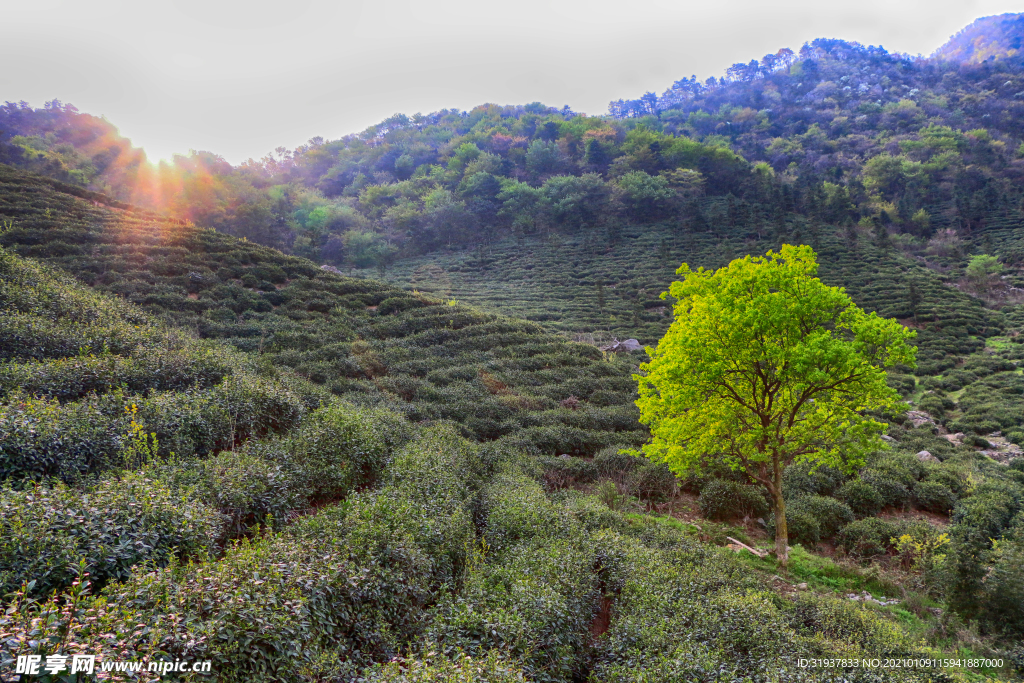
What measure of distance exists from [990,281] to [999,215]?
24570mm

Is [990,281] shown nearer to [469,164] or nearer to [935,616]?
[935,616]

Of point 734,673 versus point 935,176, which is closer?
point 734,673

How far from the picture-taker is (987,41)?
163000 mm

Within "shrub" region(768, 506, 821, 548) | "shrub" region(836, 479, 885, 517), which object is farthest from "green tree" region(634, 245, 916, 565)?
"shrub" region(836, 479, 885, 517)

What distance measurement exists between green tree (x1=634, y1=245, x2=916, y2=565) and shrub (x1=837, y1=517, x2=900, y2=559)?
2.79 metres

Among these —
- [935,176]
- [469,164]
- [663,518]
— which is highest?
[469,164]

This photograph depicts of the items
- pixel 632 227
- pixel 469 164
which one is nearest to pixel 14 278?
pixel 632 227

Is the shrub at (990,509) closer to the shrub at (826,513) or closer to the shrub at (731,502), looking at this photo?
the shrub at (826,513)

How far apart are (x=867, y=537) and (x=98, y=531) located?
1716cm

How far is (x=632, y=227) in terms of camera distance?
6819 centimetres

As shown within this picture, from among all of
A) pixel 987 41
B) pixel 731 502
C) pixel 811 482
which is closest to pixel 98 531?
pixel 731 502

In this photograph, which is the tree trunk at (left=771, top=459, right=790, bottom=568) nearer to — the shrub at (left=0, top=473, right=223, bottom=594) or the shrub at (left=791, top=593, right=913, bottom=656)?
the shrub at (left=791, top=593, right=913, bottom=656)

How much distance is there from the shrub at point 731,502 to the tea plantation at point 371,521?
4.1 inches

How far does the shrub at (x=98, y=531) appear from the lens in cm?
535
